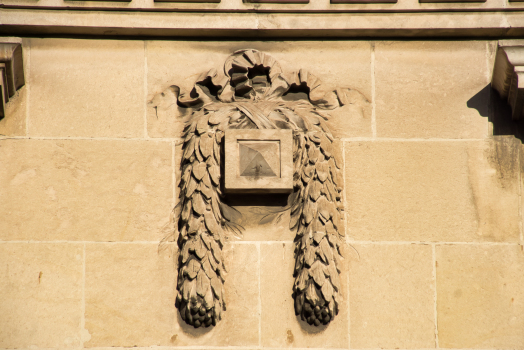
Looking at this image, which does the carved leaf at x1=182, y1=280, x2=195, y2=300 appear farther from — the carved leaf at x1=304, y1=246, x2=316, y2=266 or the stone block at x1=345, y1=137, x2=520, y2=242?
the stone block at x1=345, y1=137, x2=520, y2=242

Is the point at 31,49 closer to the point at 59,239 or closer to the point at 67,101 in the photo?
the point at 67,101

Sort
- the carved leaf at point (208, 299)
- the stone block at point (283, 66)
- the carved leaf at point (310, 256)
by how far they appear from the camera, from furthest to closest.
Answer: the stone block at point (283, 66), the carved leaf at point (310, 256), the carved leaf at point (208, 299)

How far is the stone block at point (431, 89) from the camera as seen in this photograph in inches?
196

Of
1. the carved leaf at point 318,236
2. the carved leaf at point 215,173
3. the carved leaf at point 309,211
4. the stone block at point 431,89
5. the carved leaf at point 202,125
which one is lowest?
the carved leaf at point 318,236

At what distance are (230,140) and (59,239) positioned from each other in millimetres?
1387

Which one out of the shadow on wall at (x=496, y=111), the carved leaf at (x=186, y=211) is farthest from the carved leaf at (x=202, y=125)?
the shadow on wall at (x=496, y=111)

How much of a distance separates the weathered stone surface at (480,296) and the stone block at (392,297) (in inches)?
4.0

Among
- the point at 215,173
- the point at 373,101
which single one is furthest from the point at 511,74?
the point at 215,173

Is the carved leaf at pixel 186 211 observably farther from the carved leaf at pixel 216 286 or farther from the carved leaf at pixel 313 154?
the carved leaf at pixel 313 154

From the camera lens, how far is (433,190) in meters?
4.86

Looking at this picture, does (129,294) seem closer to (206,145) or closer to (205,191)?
(205,191)

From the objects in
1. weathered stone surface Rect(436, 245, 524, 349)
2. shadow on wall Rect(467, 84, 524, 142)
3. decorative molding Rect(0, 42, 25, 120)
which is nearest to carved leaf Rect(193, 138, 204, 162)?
decorative molding Rect(0, 42, 25, 120)

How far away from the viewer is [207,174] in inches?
184

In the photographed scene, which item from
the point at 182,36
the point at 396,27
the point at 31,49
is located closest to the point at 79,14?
the point at 31,49
